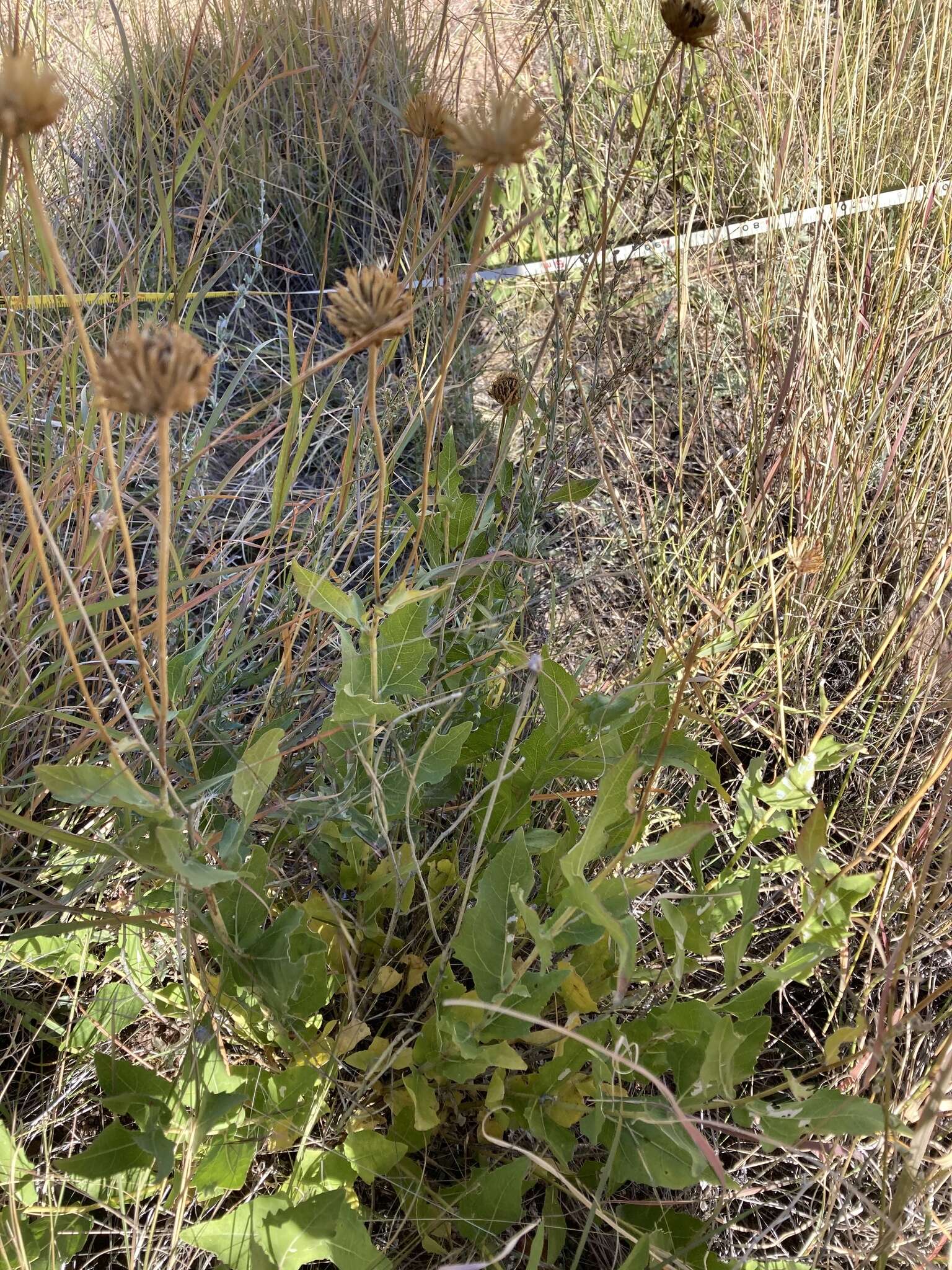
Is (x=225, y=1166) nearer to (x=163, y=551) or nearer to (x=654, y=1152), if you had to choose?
(x=654, y=1152)

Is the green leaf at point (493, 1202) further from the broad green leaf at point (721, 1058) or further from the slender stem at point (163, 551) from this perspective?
the slender stem at point (163, 551)

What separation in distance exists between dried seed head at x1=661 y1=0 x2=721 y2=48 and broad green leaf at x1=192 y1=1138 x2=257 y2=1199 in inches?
36.6

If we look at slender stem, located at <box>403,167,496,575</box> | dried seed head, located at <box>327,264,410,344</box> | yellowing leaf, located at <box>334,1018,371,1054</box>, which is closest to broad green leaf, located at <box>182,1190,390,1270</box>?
yellowing leaf, located at <box>334,1018,371,1054</box>

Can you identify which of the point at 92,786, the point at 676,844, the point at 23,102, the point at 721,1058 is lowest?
the point at 721,1058

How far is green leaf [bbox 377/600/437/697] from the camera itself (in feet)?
2.42

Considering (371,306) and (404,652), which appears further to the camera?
(404,652)

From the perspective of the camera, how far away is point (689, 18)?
0.76m

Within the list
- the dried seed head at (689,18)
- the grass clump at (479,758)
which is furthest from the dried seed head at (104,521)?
the dried seed head at (689,18)

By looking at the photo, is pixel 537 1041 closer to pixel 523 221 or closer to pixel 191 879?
pixel 191 879

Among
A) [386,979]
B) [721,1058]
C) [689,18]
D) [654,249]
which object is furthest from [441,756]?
[654,249]

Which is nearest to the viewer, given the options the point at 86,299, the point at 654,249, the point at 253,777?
the point at 253,777

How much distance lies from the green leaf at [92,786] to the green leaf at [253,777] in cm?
8

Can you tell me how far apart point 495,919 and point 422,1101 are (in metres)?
0.17

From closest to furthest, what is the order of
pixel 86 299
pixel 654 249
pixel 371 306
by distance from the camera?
pixel 371 306 < pixel 86 299 < pixel 654 249
